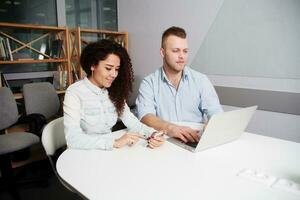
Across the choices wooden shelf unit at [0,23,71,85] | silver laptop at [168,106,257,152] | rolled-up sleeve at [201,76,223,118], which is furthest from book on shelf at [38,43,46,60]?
silver laptop at [168,106,257,152]

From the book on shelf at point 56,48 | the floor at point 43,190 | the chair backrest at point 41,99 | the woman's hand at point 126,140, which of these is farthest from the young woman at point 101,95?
the book on shelf at point 56,48

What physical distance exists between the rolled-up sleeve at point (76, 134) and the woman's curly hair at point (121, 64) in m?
0.26

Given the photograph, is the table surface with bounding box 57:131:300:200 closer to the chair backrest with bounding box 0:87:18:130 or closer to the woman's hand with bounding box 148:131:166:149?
the woman's hand with bounding box 148:131:166:149

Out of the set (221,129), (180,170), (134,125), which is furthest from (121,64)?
(180,170)

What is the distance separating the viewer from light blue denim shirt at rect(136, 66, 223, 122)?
2039 mm

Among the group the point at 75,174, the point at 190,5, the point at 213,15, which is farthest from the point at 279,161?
the point at 190,5

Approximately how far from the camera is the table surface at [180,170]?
89cm

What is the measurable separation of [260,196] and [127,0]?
12.3 ft

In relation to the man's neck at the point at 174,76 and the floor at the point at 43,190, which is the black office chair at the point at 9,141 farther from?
the man's neck at the point at 174,76

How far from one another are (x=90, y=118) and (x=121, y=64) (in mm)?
418

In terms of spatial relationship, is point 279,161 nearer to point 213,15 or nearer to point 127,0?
point 213,15

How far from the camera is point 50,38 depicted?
3.63 metres

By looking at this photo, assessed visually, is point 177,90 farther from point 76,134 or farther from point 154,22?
point 154,22

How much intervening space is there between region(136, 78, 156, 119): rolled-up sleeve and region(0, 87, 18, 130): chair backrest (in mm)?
1433
